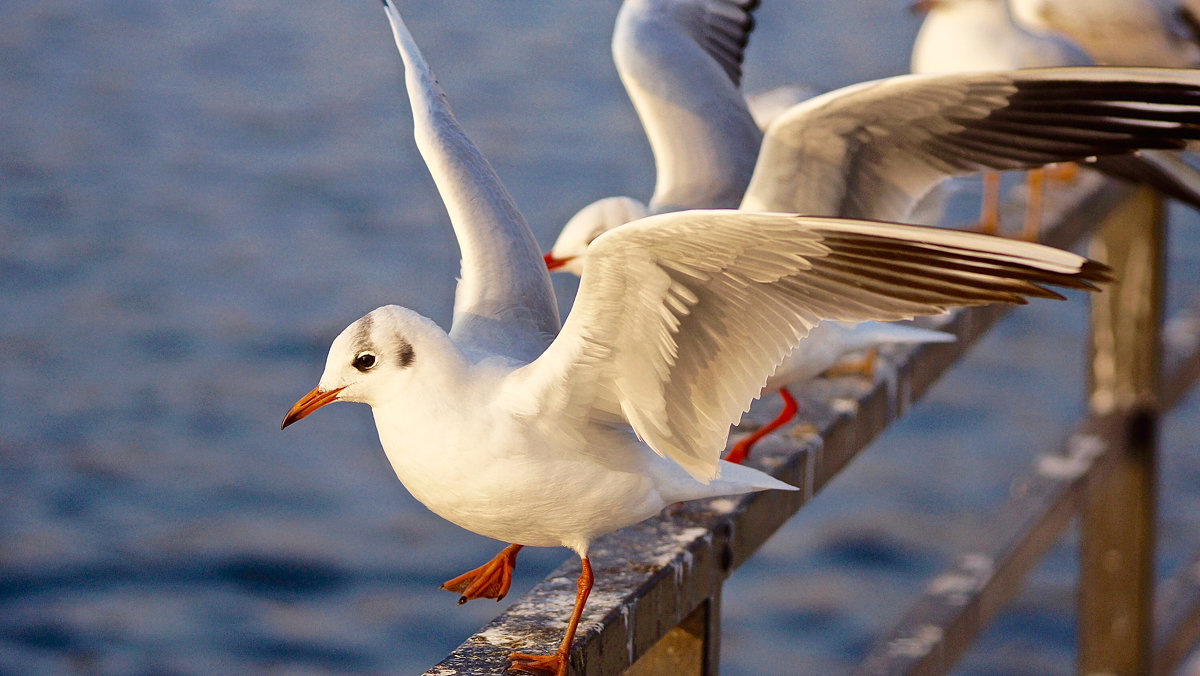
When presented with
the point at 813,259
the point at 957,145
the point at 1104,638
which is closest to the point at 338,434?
the point at 1104,638

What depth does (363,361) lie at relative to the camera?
2.15 metres

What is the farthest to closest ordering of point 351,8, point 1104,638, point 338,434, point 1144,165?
1. point 351,8
2. point 338,434
3. point 1104,638
4. point 1144,165

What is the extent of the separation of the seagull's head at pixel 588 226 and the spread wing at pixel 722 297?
4.39ft

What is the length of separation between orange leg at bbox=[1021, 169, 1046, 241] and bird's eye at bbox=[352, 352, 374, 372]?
2.22 meters

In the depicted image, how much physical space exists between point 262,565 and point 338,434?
2.62ft

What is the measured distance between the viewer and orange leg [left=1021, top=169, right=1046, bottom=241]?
3936 mm

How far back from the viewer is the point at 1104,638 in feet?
14.5

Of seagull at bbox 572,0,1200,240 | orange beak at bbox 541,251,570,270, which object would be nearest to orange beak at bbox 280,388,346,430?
seagull at bbox 572,0,1200,240

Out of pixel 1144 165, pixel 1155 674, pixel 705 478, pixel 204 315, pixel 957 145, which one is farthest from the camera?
pixel 204 315

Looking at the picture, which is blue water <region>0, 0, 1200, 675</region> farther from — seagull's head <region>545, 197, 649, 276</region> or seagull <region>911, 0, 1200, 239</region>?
seagull <region>911, 0, 1200, 239</region>

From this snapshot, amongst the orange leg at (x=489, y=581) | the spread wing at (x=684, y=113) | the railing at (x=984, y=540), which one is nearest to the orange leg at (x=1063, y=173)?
the railing at (x=984, y=540)

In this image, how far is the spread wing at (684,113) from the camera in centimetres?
349

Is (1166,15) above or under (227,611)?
above

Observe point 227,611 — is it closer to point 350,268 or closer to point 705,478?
point 350,268
